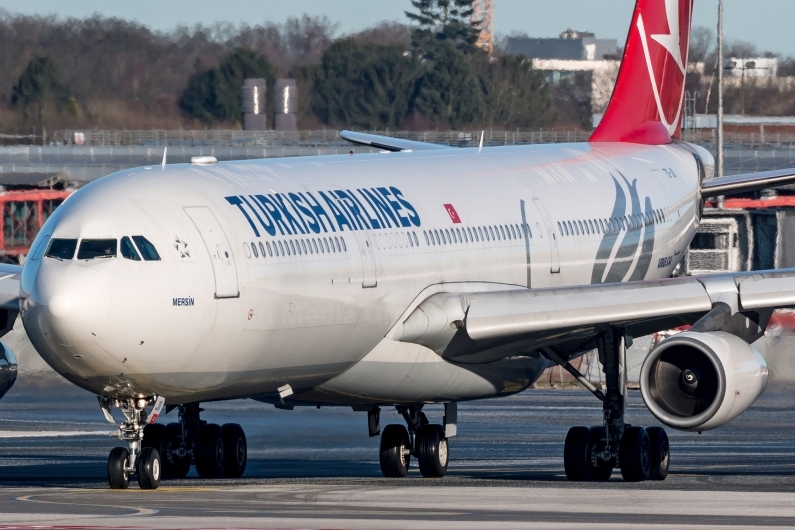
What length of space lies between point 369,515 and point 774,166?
43075mm

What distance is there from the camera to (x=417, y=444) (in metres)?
20.7

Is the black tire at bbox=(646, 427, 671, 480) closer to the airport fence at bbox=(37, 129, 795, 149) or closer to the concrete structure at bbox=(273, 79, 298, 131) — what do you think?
the airport fence at bbox=(37, 129, 795, 149)

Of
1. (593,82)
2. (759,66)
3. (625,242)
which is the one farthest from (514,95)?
(625,242)

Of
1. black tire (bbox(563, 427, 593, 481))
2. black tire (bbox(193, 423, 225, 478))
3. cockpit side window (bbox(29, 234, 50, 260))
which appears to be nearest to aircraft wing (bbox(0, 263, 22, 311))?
black tire (bbox(193, 423, 225, 478))

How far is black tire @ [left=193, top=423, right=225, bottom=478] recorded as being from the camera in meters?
19.8

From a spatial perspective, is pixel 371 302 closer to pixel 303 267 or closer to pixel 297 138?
pixel 303 267

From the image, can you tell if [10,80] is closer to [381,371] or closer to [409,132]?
[409,132]

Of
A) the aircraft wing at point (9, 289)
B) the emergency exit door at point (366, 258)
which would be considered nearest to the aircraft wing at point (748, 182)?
the emergency exit door at point (366, 258)

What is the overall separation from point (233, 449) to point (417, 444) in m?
2.33

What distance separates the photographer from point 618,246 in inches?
944

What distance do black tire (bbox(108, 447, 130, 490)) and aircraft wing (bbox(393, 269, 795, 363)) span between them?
3861 millimetres

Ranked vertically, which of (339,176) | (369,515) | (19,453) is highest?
(339,176)

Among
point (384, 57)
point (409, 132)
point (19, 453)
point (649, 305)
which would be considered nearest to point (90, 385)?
point (649, 305)

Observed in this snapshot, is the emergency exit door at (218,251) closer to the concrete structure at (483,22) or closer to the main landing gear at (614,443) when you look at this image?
the main landing gear at (614,443)
